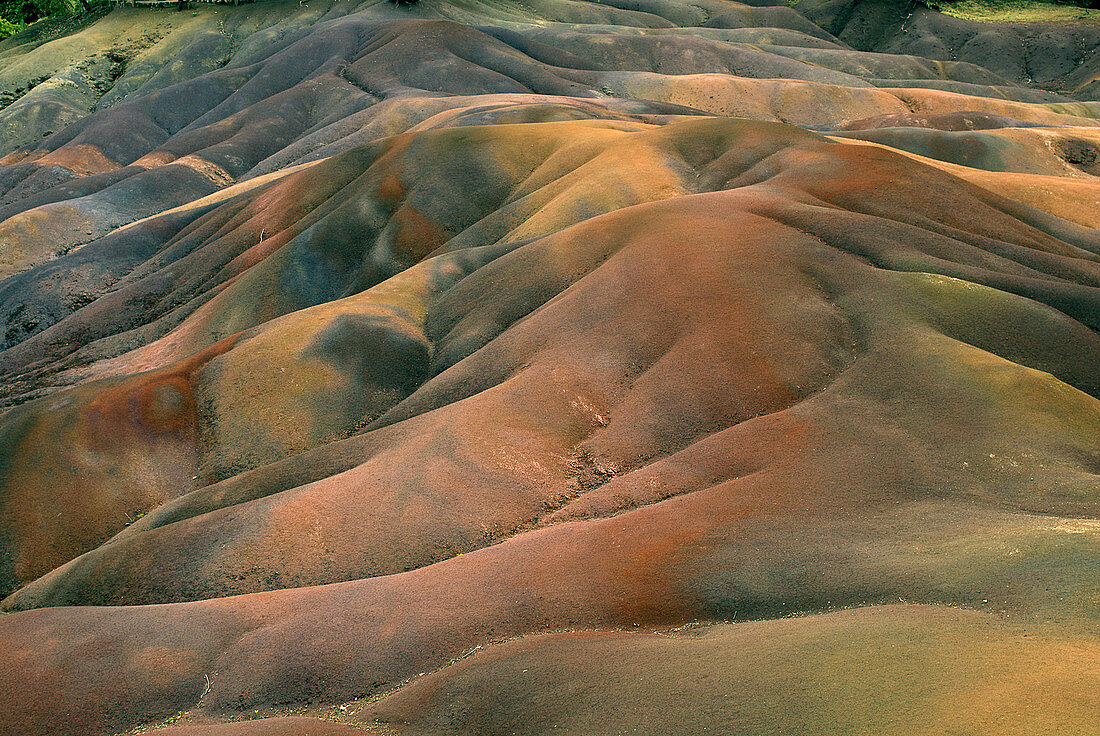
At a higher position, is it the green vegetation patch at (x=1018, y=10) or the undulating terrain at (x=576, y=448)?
the green vegetation patch at (x=1018, y=10)

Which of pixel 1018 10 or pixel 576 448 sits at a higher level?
pixel 1018 10

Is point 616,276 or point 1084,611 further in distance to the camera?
point 616,276

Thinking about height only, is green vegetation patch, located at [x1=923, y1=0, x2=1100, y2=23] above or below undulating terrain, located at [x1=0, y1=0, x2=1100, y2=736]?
above

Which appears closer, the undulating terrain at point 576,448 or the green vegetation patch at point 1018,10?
the undulating terrain at point 576,448

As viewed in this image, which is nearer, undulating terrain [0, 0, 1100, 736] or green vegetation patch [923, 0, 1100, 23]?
undulating terrain [0, 0, 1100, 736]

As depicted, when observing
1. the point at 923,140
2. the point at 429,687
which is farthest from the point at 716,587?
the point at 923,140

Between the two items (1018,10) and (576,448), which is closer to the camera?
(576,448)

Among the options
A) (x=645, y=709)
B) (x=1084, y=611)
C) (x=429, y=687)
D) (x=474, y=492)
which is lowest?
(x=474, y=492)

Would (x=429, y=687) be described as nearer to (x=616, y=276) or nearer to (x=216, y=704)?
(x=216, y=704)
